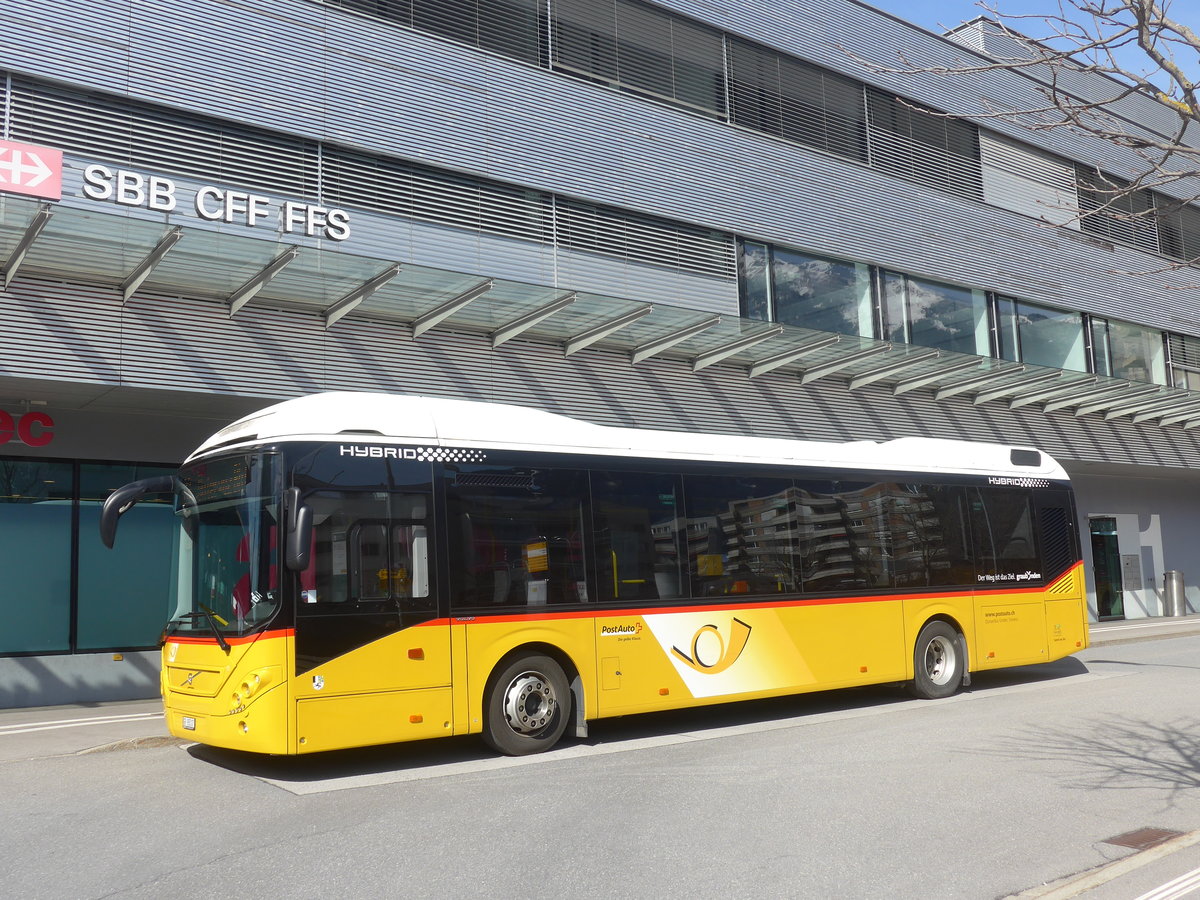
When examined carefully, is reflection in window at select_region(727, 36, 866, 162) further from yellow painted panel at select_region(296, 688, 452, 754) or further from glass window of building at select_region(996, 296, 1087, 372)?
yellow painted panel at select_region(296, 688, 452, 754)

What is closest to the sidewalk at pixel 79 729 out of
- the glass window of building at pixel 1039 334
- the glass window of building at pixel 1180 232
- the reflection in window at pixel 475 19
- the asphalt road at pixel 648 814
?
the asphalt road at pixel 648 814

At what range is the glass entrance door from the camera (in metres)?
28.4

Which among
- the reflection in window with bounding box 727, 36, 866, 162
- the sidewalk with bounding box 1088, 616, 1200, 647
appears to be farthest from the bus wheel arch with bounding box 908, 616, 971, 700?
the reflection in window with bounding box 727, 36, 866, 162

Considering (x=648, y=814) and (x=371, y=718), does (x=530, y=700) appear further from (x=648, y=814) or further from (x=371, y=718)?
(x=648, y=814)

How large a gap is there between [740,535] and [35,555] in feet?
29.7

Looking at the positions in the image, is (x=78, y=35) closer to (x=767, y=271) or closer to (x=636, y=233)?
(x=636, y=233)

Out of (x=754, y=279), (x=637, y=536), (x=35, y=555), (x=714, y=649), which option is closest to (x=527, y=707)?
(x=637, y=536)

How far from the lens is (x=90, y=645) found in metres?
14.5

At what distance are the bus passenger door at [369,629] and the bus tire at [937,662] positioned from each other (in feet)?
21.6

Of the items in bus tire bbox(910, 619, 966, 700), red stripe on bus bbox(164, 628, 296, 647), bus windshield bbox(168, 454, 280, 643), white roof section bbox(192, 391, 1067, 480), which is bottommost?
bus tire bbox(910, 619, 966, 700)

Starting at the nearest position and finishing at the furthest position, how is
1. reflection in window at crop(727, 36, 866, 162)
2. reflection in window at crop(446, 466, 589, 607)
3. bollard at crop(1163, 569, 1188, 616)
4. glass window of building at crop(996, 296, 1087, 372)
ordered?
reflection in window at crop(446, 466, 589, 607) < reflection in window at crop(727, 36, 866, 162) < glass window of building at crop(996, 296, 1087, 372) < bollard at crop(1163, 569, 1188, 616)

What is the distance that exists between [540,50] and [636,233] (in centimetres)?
339

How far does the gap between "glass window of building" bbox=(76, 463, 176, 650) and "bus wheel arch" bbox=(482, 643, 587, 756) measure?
21.5 feet

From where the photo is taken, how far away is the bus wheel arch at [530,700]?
9664 mm
